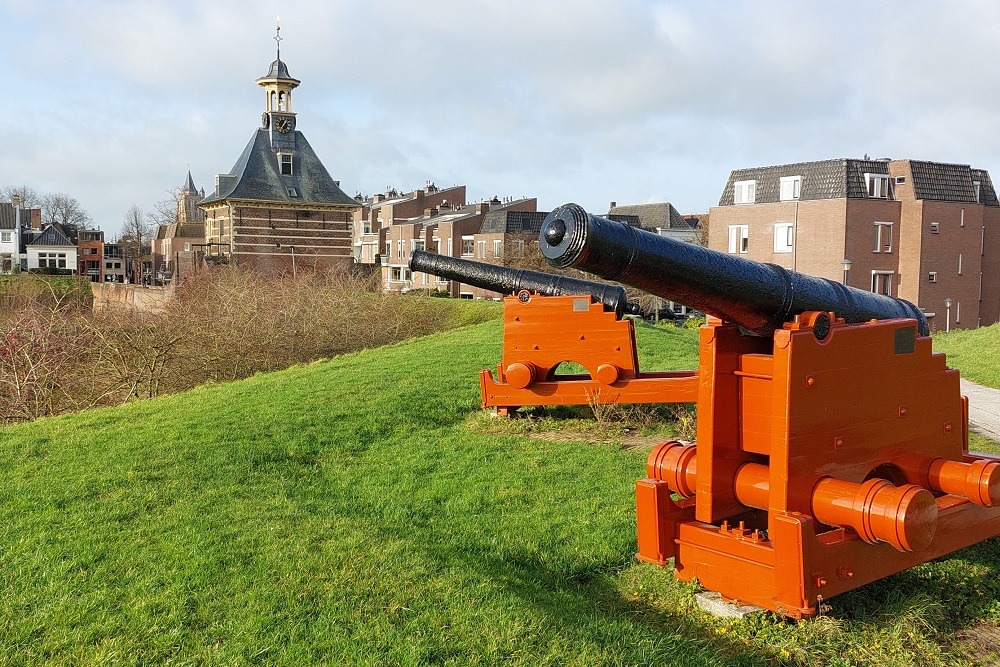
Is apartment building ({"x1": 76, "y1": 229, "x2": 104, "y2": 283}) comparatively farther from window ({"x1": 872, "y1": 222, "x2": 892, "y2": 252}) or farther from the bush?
window ({"x1": 872, "y1": 222, "x2": 892, "y2": 252})

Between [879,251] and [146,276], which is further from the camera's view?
[146,276]

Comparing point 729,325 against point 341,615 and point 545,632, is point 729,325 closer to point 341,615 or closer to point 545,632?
point 545,632

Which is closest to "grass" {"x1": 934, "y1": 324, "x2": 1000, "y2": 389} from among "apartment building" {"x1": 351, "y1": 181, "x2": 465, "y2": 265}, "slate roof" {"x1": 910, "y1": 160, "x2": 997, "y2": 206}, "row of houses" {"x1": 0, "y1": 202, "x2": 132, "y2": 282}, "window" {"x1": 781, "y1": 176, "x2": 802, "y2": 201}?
"window" {"x1": 781, "y1": 176, "x2": 802, "y2": 201}

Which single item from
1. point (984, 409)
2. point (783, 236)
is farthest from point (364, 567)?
point (783, 236)

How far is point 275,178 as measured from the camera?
4006 centimetres

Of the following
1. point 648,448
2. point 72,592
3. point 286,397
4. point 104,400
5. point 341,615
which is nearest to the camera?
point 341,615

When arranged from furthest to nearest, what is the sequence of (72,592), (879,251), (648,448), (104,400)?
1. (879,251)
2. (104,400)
3. (648,448)
4. (72,592)

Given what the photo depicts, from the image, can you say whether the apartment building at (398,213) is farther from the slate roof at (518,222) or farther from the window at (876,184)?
the window at (876,184)

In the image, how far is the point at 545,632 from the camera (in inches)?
148

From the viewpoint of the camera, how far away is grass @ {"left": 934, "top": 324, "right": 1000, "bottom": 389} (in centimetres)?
1312

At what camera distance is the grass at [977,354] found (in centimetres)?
1312

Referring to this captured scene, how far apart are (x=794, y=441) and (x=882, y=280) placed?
119ft

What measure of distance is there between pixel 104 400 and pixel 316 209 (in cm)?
2760

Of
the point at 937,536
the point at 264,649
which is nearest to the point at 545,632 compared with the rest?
the point at 264,649
